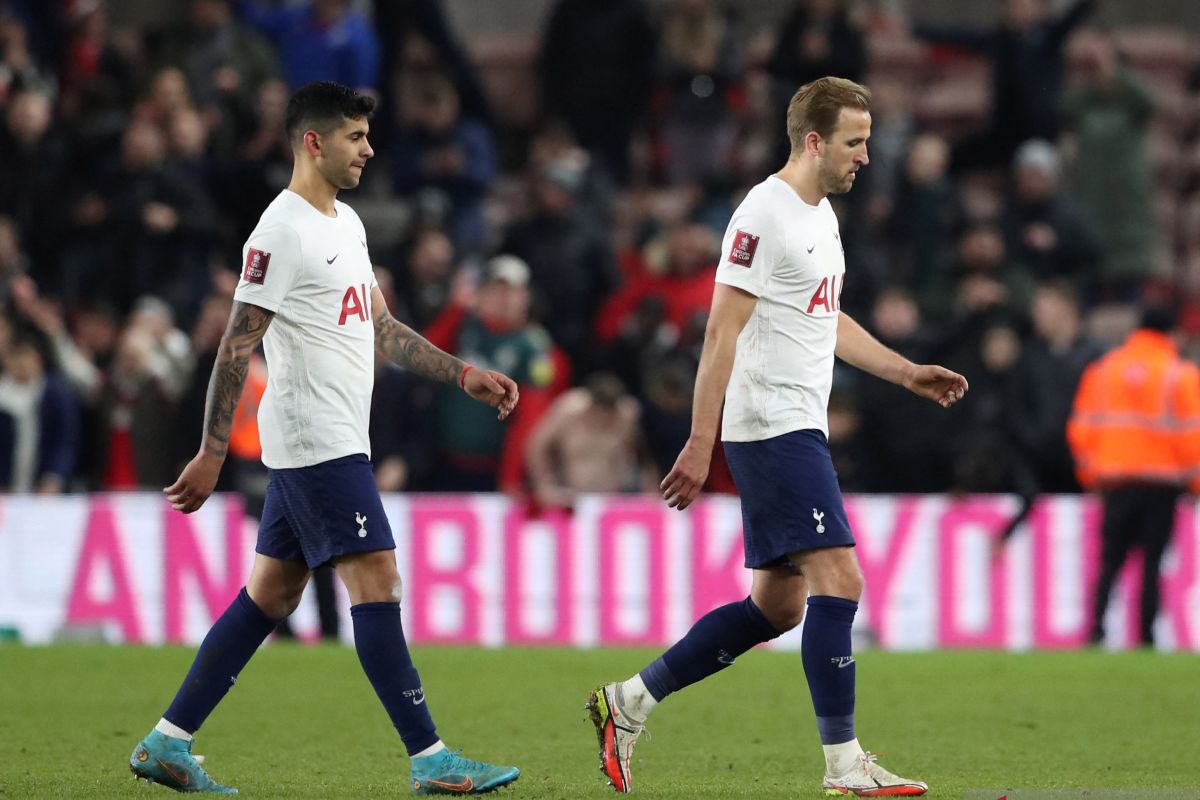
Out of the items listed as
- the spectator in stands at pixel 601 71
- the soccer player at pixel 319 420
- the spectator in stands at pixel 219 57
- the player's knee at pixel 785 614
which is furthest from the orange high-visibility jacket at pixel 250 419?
the player's knee at pixel 785 614

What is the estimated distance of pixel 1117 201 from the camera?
17.1 metres

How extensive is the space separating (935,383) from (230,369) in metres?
2.25

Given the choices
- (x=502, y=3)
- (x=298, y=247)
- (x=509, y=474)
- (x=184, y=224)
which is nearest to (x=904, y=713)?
(x=298, y=247)

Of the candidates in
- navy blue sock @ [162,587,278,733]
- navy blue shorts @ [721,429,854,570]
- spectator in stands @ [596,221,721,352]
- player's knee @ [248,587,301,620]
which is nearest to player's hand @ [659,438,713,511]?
navy blue shorts @ [721,429,854,570]

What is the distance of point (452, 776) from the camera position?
20.7 feet

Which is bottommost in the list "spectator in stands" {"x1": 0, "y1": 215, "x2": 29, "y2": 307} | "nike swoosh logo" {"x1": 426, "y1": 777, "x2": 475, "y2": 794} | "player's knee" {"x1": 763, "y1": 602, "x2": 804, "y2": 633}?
"nike swoosh logo" {"x1": 426, "y1": 777, "x2": 475, "y2": 794}

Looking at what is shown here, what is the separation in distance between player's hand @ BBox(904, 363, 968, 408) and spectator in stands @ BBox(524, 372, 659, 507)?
6.75 metres

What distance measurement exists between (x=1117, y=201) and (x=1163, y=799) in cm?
1160

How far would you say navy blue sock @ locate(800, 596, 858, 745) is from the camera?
6441 millimetres

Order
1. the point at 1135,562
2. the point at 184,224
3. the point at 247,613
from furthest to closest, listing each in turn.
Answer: the point at 184,224, the point at 1135,562, the point at 247,613

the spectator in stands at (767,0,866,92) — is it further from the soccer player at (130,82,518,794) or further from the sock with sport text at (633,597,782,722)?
the soccer player at (130,82,518,794)

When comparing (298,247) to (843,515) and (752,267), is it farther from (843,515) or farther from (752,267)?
(843,515)

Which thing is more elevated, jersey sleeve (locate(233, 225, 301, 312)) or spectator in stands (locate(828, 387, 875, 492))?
jersey sleeve (locate(233, 225, 301, 312))

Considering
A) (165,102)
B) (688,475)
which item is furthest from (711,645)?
(165,102)
